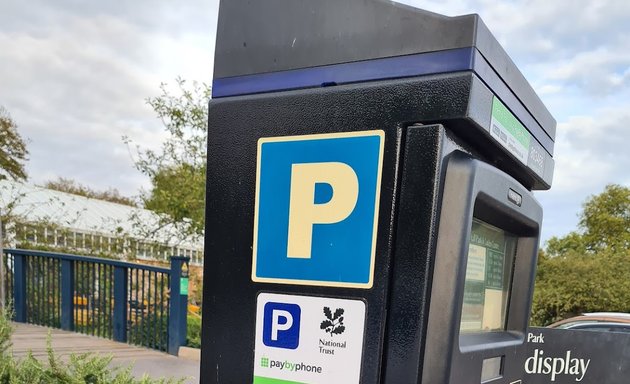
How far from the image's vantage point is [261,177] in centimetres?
127

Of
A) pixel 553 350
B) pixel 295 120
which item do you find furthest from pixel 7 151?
pixel 295 120

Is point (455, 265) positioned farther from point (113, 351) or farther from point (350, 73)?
point (113, 351)

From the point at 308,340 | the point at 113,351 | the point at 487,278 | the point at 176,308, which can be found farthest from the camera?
the point at 176,308

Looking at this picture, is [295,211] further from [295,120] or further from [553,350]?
[553,350]

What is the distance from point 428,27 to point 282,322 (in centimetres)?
69

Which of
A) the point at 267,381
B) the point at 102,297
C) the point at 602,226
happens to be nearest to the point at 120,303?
the point at 102,297

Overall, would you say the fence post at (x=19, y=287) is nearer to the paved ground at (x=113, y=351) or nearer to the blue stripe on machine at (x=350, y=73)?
the paved ground at (x=113, y=351)

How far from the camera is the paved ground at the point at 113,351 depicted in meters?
5.67

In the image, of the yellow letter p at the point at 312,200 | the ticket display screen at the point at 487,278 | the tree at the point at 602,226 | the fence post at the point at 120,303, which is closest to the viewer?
the yellow letter p at the point at 312,200

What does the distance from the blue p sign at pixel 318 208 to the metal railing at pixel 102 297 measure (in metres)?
5.62

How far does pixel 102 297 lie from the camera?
7223mm

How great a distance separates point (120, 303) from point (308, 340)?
20.8 feet

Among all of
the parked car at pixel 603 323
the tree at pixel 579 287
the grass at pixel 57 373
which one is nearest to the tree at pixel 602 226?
the tree at pixel 579 287

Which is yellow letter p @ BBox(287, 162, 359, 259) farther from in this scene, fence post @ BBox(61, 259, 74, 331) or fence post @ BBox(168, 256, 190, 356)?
fence post @ BBox(61, 259, 74, 331)
